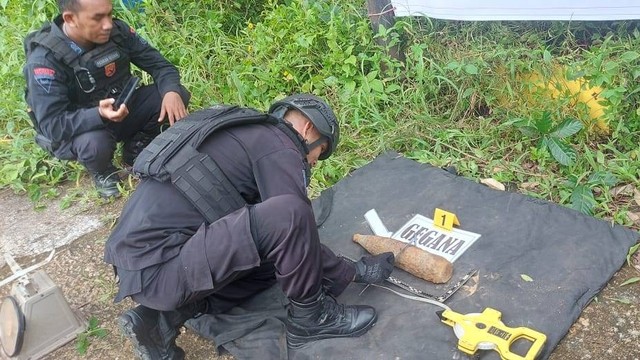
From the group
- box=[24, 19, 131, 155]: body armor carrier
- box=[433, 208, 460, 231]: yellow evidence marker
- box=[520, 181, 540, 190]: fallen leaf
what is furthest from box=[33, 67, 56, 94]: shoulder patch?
box=[520, 181, 540, 190]: fallen leaf

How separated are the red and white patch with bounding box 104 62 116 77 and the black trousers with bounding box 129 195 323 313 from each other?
1.97 metres

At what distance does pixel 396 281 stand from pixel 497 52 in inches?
75.1

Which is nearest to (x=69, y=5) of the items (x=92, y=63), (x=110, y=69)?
(x=92, y=63)

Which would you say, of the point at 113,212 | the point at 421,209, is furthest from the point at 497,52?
the point at 113,212

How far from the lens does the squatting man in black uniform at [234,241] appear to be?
2.23 metres

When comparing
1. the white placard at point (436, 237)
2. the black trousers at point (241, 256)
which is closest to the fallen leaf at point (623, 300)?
the white placard at point (436, 237)

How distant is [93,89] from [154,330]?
77.3 inches

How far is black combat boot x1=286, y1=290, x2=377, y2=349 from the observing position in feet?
8.15

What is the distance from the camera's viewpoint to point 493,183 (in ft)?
11.3

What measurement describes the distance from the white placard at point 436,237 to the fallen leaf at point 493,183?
0.48 metres

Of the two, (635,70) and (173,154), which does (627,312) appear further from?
(173,154)

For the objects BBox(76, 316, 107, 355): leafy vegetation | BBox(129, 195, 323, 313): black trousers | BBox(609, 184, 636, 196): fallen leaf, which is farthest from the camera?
BBox(609, 184, 636, 196): fallen leaf

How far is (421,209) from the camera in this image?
10.9 ft

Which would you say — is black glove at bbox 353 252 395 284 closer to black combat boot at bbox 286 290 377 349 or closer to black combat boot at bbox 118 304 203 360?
black combat boot at bbox 286 290 377 349
